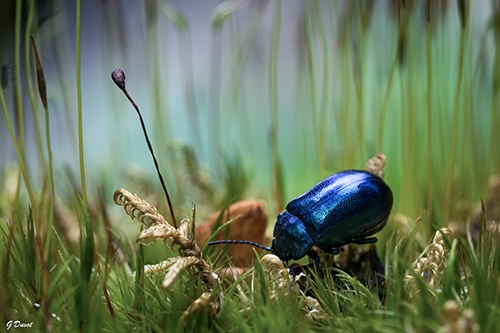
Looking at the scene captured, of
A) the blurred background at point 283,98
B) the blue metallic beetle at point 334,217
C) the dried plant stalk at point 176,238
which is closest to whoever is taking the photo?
the dried plant stalk at point 176,238

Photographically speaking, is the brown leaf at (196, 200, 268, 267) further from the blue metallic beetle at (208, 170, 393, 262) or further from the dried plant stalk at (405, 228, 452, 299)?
the dried plant stalk at (405, 228, 452, 299)

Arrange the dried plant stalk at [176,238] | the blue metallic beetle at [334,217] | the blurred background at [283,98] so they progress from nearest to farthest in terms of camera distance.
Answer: the dried plant stalk at [176,238], the blue metallic beetle at [334,217], the blurred background at [283,98]

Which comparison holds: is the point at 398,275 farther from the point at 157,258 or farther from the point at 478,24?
the point at 478,24

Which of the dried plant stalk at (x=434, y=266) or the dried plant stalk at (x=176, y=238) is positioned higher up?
the dried plant stalk at (x=176, y=238)

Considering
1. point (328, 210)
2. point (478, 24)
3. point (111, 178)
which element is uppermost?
point (478, 24)

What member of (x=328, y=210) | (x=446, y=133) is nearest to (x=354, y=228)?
(x=328, y=210)

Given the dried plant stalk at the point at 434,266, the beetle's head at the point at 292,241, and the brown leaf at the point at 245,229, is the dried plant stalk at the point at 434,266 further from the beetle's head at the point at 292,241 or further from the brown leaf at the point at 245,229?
the brown leaf at the point at 245,229

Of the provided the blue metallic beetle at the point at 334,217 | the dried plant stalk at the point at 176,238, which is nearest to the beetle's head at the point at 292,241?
the blue metallic beetle at the point at 334,217

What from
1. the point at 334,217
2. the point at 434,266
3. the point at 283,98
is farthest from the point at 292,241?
the point at 283,98

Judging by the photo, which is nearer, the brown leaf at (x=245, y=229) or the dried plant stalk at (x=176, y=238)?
the dried plant stalk at (x=176, y=238)
